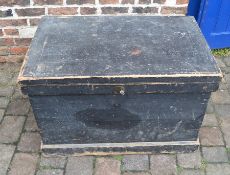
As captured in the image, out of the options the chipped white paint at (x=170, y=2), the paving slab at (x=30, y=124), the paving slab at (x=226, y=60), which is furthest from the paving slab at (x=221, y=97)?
the paving slab at (x=30, y=124)

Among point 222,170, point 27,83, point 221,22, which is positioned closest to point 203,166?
point 222,170

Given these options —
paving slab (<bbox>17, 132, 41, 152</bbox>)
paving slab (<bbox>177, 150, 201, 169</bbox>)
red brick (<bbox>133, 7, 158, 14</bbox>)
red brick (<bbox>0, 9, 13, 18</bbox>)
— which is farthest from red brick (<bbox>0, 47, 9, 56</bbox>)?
paving slab (<bbox>177, 150, 201, 169</bbox>)

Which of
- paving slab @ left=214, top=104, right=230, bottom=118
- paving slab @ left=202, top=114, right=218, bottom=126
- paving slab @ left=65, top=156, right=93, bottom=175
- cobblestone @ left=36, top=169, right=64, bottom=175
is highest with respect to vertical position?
paving slab @ left=214, top=104, right=230, bottom=118

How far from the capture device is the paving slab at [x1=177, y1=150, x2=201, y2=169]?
2.26 metres

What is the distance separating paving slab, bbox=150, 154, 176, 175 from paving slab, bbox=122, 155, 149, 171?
0.04 meters

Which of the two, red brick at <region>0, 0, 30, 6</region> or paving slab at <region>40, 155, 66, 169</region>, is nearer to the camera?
paving slab at <region>40, 155, 66, 169</region>

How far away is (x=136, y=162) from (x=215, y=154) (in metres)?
0.58

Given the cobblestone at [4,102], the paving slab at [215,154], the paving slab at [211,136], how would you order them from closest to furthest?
1. the paving slab at [215,154]
2. the paving slab at [211,136]
3. the cobblestone at [4,102]

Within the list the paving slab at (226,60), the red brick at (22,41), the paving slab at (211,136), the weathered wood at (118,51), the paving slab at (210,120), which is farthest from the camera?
the paving slab at (226,60)

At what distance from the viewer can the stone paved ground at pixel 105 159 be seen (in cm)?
223

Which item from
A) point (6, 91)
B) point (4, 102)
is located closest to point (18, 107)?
point (4, 102)

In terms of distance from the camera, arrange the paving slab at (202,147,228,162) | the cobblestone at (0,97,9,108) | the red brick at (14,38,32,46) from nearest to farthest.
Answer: the paving slab at (202,147,228,162), the cobblestone at (0,97,9,108), the red brick at (14,38,32,46)

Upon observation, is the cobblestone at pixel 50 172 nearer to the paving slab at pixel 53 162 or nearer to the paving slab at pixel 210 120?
the paving slab at pixel 53 162

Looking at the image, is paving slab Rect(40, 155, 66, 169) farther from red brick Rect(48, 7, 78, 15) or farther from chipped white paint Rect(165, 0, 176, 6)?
chipped white paint Rect(165, 0, 176, 6)
